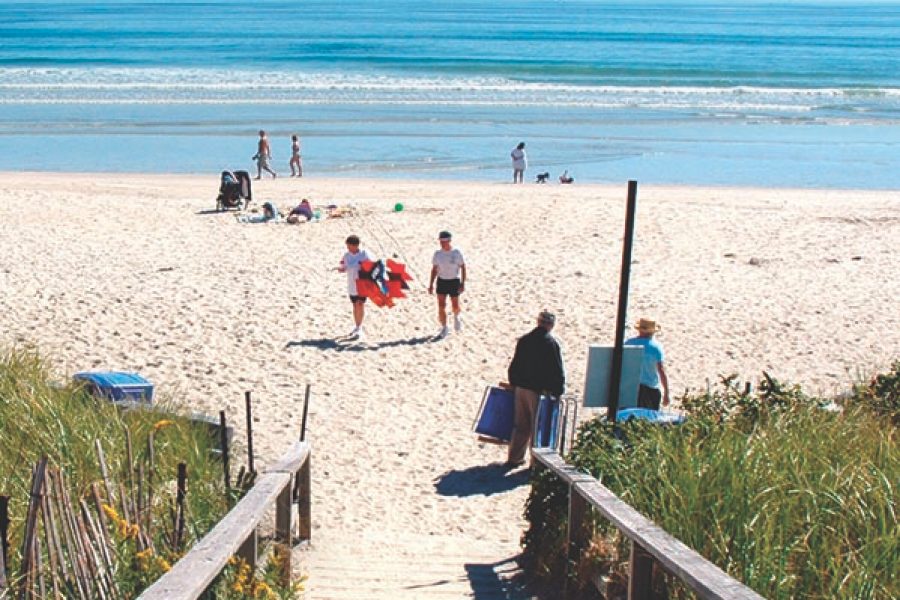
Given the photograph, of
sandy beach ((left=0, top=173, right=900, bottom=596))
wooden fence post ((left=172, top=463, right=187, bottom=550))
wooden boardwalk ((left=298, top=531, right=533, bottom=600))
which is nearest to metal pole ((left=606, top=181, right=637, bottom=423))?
wooden boardwalk ((left=298, top=531, right=533, bottom=600))

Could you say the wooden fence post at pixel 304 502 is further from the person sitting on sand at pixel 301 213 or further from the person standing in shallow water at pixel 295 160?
the person standing in shallow water at pixel 295 160

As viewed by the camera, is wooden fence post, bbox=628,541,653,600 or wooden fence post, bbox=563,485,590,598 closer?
wooden fence post, bbox=628,541,653,600

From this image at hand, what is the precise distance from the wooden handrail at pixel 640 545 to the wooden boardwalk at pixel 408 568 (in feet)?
2.16

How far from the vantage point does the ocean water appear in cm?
3191

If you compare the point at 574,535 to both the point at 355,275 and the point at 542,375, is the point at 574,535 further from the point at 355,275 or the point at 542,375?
the point at 355,275

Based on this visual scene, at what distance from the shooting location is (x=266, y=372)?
1217cm

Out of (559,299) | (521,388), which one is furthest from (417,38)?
(521,388)

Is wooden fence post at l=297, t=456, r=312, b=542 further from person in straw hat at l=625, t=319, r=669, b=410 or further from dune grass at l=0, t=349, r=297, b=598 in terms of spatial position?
person in straw hat at l=625, t=319, r=669, b=410

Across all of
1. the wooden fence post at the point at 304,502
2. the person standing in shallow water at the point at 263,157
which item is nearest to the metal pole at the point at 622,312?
the wooden fence post at the point at 304,502

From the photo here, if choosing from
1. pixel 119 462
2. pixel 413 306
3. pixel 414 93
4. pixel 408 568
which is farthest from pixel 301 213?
pixel 414 93

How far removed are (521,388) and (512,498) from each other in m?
0.89

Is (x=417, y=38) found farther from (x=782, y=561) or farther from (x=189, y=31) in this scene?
(x=782, y=561)

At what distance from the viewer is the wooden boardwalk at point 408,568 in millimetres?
6359

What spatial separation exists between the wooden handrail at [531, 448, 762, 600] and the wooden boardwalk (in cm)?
66
